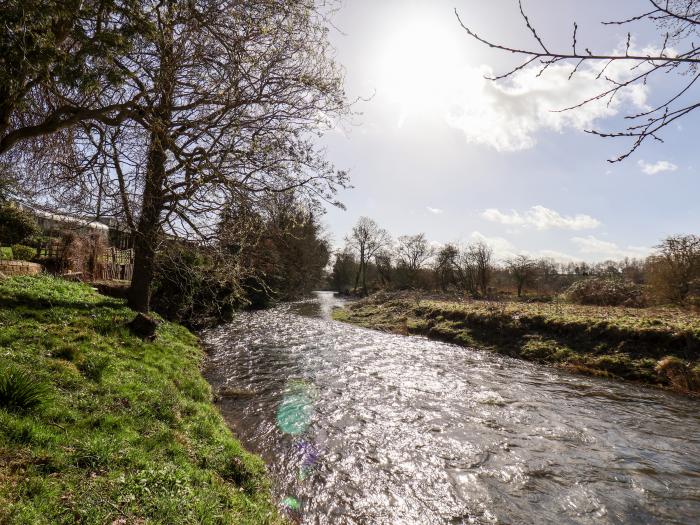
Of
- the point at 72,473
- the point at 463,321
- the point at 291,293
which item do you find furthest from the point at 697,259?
the point at 291,293

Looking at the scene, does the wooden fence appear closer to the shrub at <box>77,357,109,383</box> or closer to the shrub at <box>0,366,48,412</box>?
the shrub at <box>77,357,109,383</box>

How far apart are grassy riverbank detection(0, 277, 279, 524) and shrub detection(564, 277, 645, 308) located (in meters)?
28.0

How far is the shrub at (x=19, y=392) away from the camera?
4.33 meters

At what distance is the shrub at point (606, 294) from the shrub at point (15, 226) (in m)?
36.5

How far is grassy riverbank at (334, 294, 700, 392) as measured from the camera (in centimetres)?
1210

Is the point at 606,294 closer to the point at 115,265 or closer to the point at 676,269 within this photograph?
the point at 676,269

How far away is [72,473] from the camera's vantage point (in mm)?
3627

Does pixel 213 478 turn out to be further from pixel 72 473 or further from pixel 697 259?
pixel 697 259

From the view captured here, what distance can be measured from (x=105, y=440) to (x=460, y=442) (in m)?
6.04

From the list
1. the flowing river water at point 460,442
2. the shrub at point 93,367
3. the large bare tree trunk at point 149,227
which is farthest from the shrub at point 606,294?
the shrub at point 93,367

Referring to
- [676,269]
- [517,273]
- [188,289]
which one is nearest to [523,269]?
[517,273]

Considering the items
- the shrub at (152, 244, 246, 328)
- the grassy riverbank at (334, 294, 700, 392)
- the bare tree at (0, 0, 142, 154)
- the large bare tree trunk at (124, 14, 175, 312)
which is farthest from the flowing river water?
the bare tree at (0, 0, 142, 154)

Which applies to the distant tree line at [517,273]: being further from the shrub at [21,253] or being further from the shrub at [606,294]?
the shrub at [21,253]

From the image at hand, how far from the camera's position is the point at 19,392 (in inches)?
175
